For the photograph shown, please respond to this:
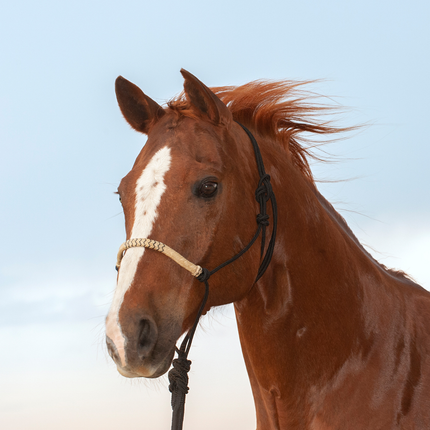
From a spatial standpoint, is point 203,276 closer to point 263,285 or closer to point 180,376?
point 263,285

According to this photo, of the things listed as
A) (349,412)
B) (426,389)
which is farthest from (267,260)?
A: (426,389)

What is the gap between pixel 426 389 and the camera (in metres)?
3.15

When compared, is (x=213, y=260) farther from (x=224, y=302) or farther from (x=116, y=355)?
(x=116, y=355)

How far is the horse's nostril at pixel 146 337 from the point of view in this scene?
245 centimetres

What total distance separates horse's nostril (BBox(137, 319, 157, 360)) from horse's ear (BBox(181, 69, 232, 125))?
1.37 meters

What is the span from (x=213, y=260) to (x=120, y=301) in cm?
63

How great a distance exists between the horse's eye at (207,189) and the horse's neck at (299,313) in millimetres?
588

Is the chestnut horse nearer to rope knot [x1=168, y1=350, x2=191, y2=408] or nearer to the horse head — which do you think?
the horse head

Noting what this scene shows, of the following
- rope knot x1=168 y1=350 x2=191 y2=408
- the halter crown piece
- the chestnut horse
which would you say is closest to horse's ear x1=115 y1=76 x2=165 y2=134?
the chestnut horse

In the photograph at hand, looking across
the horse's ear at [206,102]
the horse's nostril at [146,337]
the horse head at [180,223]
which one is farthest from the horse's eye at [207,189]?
the horse's nostril at [146,337]

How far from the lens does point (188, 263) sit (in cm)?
268

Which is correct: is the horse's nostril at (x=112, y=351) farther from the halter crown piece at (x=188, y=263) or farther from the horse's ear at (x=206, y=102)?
the horse's ear at (x=206, y=102)

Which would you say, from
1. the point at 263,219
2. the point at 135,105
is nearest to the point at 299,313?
the point at 263,219

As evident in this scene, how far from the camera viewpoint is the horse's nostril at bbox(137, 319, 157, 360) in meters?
2.45
